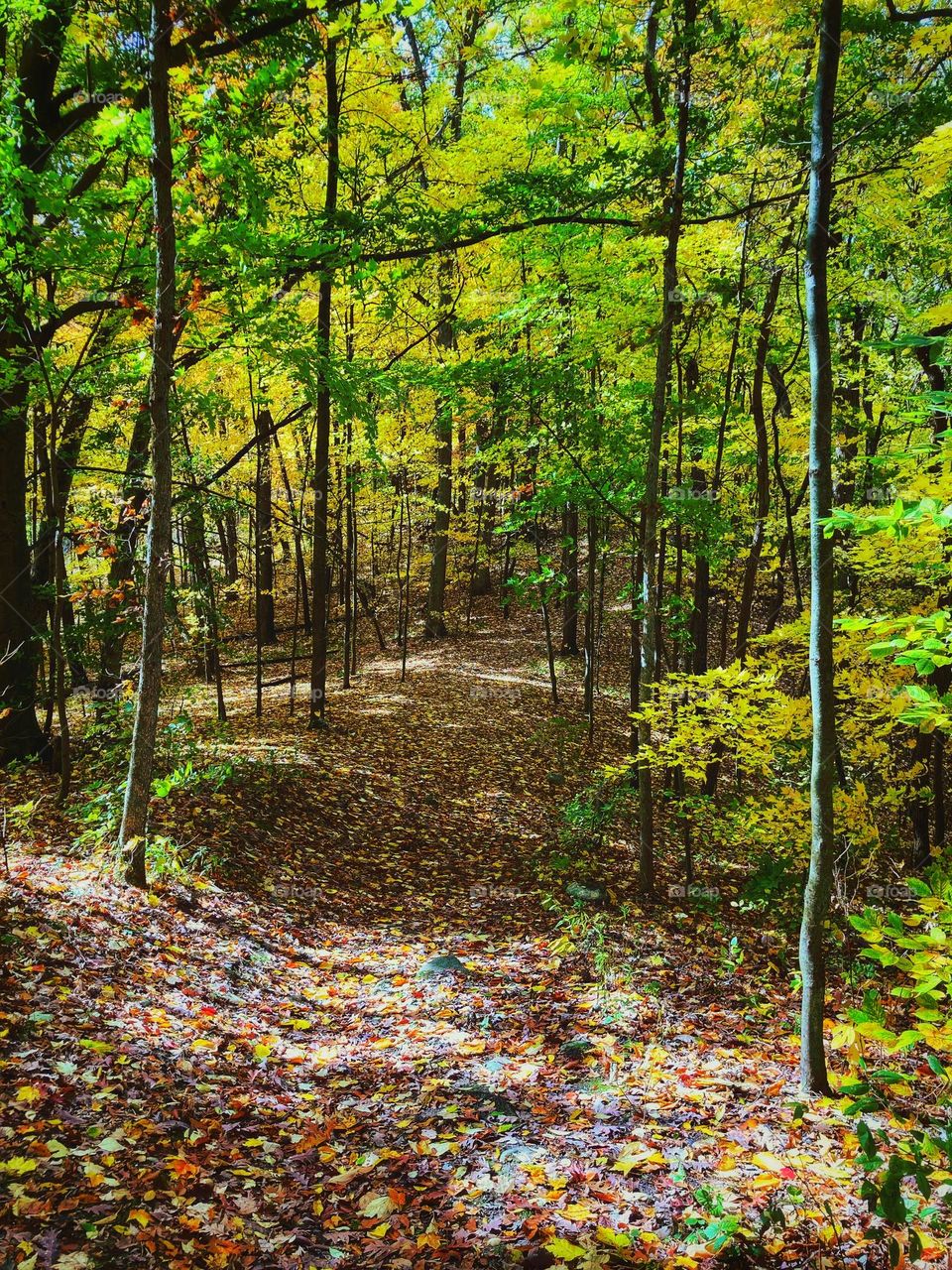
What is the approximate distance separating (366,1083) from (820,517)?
3928 mm

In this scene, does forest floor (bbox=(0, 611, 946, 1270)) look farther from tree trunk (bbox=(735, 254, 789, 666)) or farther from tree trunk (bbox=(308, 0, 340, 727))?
tree trunk (bbox=(735, 254, 789, 666))

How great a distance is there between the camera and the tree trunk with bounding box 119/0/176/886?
15.0 feet

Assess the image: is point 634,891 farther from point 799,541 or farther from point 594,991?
point 799,541

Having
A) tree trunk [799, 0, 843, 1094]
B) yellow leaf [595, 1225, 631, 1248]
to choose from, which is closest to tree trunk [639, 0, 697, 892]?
tree trunk [799, 0, 843, 1094]

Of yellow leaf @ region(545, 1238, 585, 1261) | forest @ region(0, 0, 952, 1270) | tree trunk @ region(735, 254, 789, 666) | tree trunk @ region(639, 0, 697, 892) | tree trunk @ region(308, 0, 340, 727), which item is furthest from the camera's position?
tree trunk @ region(735, 254, 789, 666)

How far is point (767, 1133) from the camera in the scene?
3381 millimetres

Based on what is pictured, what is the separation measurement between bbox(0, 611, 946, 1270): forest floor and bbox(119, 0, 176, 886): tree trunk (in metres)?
0.63

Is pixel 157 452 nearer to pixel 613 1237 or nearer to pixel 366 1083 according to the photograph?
pixel 366 1083

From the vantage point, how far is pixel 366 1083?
4055 mm

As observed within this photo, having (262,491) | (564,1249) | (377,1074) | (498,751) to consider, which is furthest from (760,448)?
(262,491)

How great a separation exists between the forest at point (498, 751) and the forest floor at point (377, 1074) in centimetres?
3

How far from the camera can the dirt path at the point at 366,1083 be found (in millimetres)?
2764

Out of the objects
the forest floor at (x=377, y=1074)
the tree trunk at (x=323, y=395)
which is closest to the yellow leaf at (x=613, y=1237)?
the forest floor at (x=377, y=1074)

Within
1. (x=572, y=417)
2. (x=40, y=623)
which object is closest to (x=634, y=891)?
(x=572, y=417)
